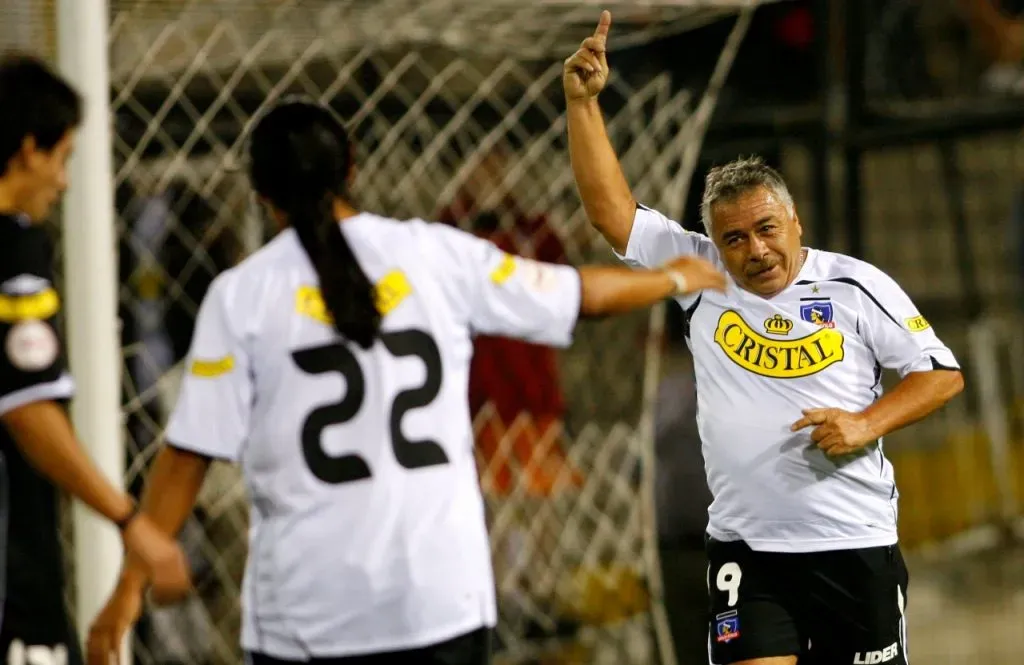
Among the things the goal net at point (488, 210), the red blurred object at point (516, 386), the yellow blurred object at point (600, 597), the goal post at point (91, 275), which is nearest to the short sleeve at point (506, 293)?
the goal post at point (91, 275)

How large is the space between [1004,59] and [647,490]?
14.3 ft

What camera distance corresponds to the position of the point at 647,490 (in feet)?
14.0

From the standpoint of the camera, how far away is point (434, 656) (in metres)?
1.88

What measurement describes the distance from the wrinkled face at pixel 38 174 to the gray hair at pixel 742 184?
1.13m

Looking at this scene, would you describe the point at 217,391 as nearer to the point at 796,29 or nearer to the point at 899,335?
the point at 899,335

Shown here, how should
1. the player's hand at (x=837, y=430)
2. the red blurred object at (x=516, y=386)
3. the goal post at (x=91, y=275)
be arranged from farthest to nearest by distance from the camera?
the red blurred object at (x=516, y=386) → the goal post at (x=91, y=275) → the player's hand at (x=837, y=430)

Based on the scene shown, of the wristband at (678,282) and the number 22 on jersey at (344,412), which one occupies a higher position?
the wristband at (678,282)

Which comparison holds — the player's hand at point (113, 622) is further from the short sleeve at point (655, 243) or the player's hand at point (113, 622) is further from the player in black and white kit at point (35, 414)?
the short sleeve at point (655, 243)

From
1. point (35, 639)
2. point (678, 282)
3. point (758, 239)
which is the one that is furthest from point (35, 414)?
point (758, 239)

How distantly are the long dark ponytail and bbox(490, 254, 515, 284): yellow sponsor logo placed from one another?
185 mm

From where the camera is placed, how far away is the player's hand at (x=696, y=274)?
200 cm

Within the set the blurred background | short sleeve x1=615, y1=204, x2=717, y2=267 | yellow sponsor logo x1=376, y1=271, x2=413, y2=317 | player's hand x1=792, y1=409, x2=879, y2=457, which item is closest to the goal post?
the blurred background

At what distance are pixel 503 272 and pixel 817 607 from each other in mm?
992

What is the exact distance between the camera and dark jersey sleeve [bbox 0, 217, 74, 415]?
1888 millimetres
